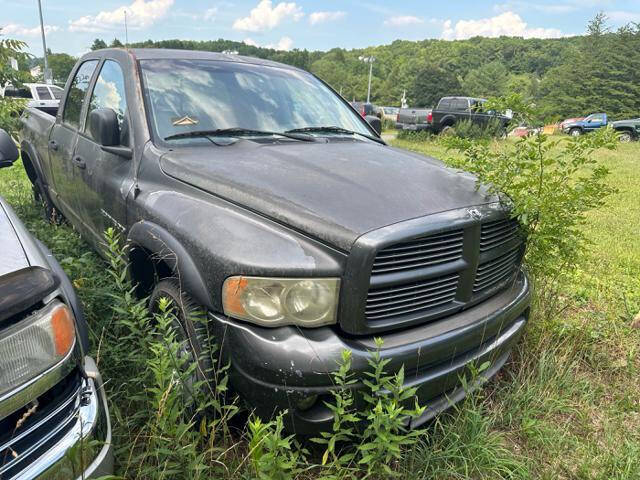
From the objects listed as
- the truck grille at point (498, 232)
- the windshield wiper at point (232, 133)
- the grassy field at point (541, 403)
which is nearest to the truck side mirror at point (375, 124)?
the windshield wiper at point (232, 133)

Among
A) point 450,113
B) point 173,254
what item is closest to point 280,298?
point 173,254

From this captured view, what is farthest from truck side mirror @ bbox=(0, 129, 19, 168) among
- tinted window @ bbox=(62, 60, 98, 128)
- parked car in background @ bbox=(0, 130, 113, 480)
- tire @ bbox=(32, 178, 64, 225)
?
tire @ bbox=(32, 178, 64, 225)

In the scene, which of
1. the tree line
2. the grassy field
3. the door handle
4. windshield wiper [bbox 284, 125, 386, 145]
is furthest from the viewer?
the tree line

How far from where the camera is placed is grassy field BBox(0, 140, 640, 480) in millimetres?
2086

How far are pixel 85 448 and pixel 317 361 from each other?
776 mm

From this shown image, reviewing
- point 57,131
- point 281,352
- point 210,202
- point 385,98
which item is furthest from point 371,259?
point 385,98

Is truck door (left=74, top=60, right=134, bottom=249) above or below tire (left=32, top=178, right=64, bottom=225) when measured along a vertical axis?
above

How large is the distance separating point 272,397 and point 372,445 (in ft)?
1.32

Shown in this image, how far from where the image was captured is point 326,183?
87.4 inches

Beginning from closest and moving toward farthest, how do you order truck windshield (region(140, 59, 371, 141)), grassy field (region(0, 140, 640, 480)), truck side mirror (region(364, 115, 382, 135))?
grassy field (region(0, 140, 640, 480))
truck windshield (region(140, 59, 371, 141))
truck side mirror (region(364, 115, 382, 135))

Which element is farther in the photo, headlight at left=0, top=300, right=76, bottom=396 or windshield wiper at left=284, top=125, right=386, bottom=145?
windshield wiper at left=284, top=125, right=386, bottom=145

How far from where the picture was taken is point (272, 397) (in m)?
1.77

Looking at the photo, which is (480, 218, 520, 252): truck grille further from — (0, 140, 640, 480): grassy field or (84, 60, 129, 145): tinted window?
(84, 60, 129, 145): tinted window

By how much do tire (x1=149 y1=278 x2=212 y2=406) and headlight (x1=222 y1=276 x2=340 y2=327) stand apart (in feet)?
0.76
